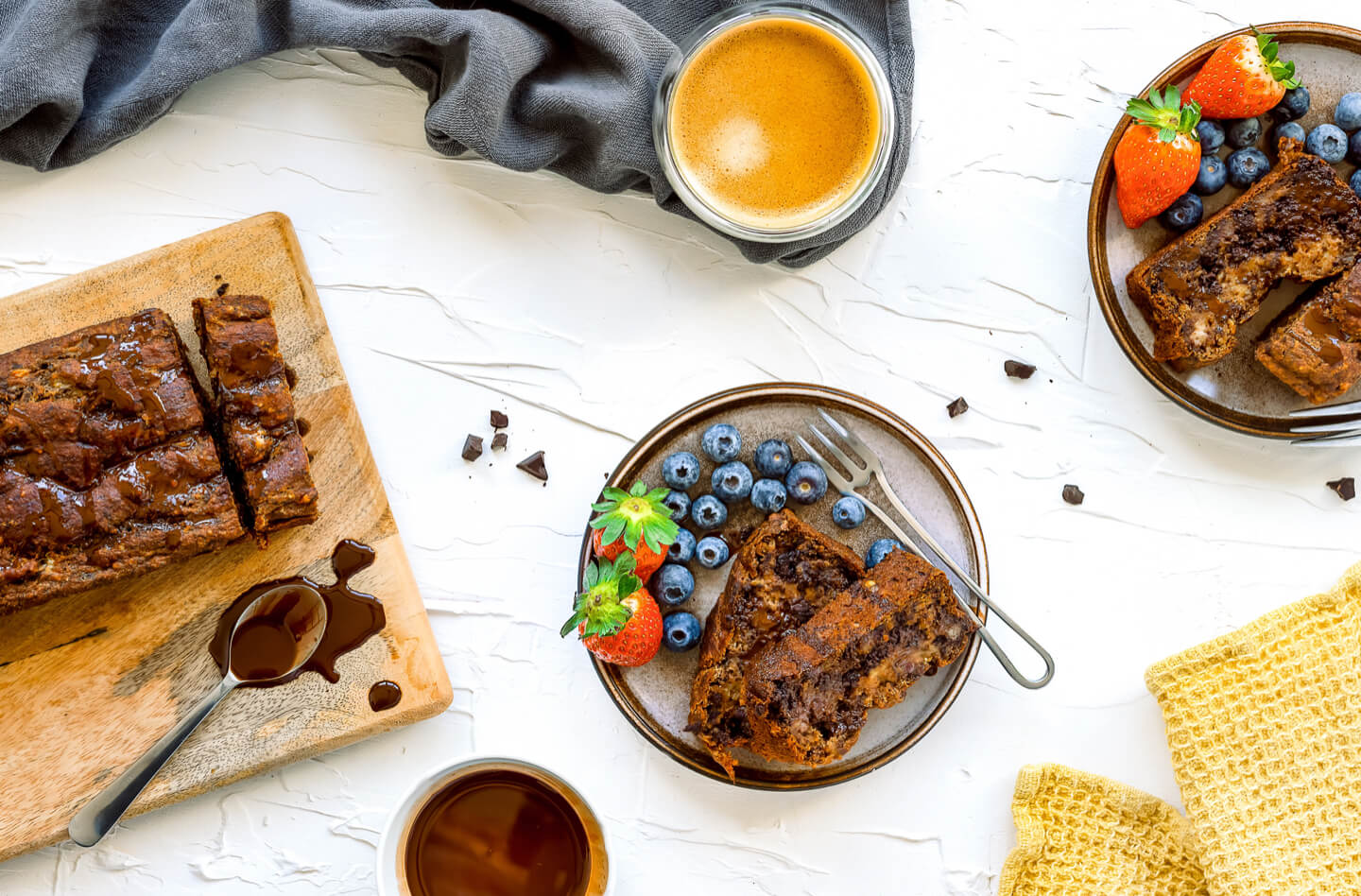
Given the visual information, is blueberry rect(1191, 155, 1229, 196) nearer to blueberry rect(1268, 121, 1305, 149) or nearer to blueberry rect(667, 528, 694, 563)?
blueberry rect(1268, 121, 1305, 149)

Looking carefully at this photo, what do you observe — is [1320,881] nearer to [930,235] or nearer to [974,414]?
[974,414]

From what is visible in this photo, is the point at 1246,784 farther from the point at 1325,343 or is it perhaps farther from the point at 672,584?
the point at 672,584

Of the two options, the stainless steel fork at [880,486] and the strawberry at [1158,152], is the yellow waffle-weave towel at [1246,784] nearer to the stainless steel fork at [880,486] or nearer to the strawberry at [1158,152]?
the stainless steel fork at [880,486]

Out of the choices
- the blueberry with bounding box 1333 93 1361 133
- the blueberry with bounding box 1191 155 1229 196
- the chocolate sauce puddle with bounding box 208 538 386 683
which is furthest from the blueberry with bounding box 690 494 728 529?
the blueberry with bounding box 1333 93 1361 133

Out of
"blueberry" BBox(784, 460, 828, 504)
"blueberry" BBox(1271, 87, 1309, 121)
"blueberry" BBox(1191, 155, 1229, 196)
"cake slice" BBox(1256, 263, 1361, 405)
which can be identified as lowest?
"blueberry" BBox(784, 460, 828, 504)

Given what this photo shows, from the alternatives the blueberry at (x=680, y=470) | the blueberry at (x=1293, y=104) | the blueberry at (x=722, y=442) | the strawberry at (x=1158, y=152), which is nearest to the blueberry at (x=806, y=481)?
the blueberry at (x=722, y=442)

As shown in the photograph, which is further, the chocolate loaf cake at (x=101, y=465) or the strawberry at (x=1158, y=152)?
the strawberry at (x=1158, y=152)

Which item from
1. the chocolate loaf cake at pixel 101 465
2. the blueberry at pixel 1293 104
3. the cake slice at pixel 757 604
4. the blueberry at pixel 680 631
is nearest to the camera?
the chocolate loaf cake at pixel 101 465
